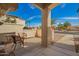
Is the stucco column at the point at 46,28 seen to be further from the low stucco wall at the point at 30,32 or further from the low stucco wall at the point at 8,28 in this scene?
the low stucco wall at the point at 8,28

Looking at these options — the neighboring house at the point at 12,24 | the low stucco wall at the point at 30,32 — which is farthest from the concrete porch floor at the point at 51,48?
the neighboring house at the point at 12,24

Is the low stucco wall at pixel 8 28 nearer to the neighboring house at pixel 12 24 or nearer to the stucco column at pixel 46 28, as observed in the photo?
the neighboring house at pixel 12 24

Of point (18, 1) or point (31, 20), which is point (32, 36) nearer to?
point (31, 20)

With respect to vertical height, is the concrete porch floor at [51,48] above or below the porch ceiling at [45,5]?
below

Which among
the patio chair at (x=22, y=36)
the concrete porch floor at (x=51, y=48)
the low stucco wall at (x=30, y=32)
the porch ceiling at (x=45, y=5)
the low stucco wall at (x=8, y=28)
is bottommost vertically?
the concrete porch floor at (x=51, y=48)

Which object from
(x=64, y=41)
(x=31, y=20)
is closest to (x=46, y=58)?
(x=64, y=41)

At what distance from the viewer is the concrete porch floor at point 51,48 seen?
12.7ft

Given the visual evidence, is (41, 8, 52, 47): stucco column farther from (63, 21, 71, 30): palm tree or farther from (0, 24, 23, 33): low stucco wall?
(0, 24, 23, 33): low stucco wall

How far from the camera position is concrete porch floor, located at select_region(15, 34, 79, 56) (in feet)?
12.7

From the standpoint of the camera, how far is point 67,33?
3904mm

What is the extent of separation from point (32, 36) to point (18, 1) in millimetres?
591

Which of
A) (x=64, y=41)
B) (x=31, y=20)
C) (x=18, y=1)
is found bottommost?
(x=64, y=41)

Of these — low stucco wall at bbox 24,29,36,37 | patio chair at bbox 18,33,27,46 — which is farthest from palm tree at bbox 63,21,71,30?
patio chair at bbox 18,33,27,46

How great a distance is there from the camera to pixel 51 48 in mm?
3916
